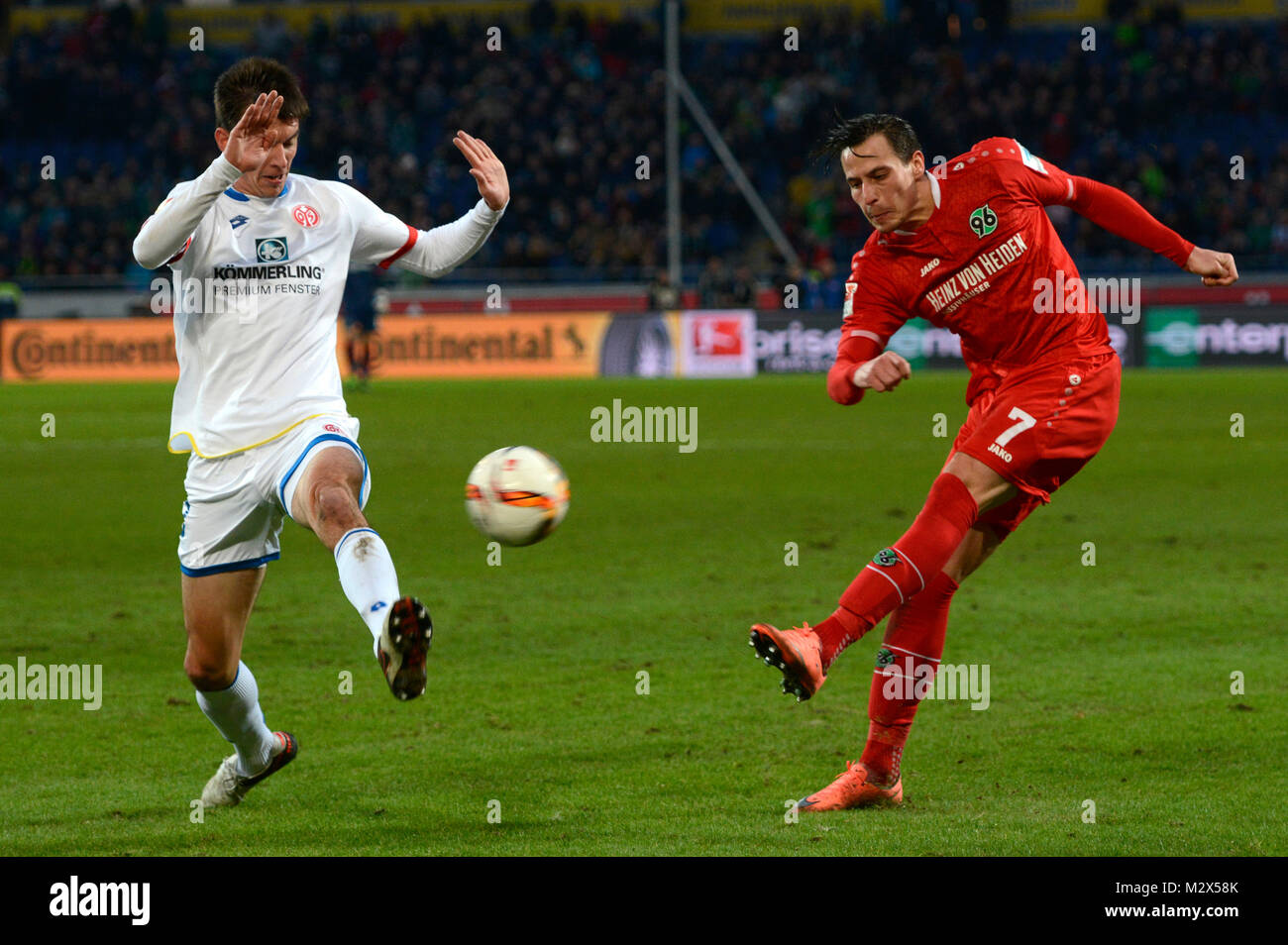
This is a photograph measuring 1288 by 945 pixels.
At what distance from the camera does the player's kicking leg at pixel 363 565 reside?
3959 millimetres

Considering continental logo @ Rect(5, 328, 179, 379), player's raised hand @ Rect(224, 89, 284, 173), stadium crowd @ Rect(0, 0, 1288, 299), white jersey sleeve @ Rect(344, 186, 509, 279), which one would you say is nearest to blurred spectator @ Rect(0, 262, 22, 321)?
stadium crowd @ Rect(0, 0, 1288, 299)

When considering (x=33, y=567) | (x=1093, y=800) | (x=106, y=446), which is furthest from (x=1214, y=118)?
(x=1093, y=800)

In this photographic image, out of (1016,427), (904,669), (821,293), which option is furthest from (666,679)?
(821,293)

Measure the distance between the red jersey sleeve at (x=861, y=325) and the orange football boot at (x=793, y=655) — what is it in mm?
868

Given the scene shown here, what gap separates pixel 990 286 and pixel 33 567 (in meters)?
7.52

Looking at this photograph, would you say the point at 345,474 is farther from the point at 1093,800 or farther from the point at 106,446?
the point at 106,446

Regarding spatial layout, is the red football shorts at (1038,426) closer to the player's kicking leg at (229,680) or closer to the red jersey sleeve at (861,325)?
the red jersey sleeve at (861,325)

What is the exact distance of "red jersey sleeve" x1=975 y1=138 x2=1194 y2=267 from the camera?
18.0 ft

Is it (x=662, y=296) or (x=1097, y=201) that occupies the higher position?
(x=662, y=296)

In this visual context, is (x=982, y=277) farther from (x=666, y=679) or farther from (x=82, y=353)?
(x=82, y=353)

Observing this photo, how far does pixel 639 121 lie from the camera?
3662cm

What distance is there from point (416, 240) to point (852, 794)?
237 cm

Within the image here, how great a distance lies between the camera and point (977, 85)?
3562 centimetres

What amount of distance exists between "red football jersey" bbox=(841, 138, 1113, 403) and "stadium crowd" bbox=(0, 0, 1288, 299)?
25670 mm
